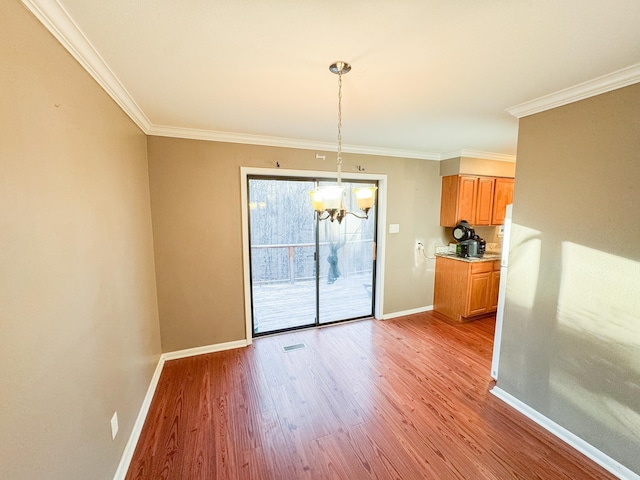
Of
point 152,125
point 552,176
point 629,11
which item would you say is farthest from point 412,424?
point 152,125

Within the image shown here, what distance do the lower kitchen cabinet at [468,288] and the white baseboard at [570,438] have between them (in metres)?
1.61

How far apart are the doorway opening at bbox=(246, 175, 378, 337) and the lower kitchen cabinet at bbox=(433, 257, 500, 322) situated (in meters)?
1.15

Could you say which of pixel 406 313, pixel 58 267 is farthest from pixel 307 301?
pixel 58 267

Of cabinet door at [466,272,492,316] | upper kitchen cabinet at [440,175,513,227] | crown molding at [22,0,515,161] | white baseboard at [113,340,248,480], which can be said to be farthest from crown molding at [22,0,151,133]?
cabinet door at [466,272,492,316]

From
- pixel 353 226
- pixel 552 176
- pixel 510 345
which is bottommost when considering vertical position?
pixel 510 345

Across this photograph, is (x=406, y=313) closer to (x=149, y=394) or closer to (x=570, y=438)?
(x=570, y=438)

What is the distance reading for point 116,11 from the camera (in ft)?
3.77

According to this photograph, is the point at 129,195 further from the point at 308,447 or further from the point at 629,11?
the point at 629,11

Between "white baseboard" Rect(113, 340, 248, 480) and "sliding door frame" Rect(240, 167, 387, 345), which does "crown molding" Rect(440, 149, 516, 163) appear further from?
"white baseboard" Rect(113, 340, 248, 480)

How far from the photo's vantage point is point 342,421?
84.4 inches

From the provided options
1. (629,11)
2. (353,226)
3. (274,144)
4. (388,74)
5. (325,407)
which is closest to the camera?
(629,11)

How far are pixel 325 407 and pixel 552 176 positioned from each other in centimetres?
258

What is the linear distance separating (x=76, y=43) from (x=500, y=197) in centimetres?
507

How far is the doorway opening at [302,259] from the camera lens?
3.51 m
